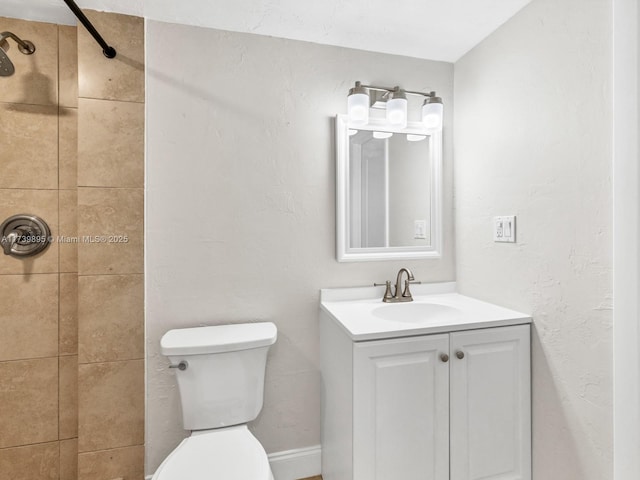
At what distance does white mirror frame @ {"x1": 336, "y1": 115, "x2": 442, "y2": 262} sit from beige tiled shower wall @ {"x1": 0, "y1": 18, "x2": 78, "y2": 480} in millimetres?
1246

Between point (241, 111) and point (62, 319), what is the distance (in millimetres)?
1274

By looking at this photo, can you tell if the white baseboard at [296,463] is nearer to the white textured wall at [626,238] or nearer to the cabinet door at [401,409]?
the cabinet door at [401,409]

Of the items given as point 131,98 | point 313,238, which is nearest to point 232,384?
point 313,238

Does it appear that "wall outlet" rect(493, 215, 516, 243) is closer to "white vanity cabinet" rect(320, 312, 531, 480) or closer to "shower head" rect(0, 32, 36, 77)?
"white vanity cabinet" rect(320, 312, 531, 480)

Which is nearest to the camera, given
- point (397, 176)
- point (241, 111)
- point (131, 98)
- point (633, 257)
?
point (633, 257)

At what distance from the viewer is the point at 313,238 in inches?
65.8

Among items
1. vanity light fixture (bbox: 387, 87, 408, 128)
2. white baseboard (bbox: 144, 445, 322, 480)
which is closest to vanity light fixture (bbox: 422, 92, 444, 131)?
vanity light fixture (bbox: 387, 87, 408, 128)

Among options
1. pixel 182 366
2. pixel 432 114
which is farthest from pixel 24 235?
pixel 432 114

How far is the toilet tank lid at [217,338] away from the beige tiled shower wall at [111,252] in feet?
0.83

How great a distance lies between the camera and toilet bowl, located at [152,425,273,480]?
1068 millimetres

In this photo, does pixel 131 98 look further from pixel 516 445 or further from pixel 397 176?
pixel 516 445

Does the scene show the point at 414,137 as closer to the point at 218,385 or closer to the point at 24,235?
the point at 218,385

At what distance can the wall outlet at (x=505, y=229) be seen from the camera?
1.47 metres

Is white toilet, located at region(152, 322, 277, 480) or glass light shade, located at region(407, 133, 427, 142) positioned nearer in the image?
white toilet, located at region(152, 322, 277, 480)
